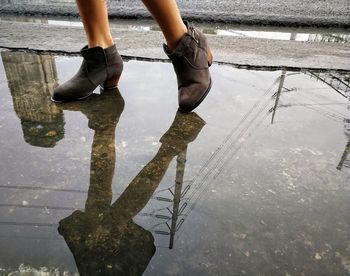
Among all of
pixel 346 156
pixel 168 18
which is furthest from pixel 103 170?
pixel 346 156

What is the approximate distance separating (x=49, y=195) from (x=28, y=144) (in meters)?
0.38

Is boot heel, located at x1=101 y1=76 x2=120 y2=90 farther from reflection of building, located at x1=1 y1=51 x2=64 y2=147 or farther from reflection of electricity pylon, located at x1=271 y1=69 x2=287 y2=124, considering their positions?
reflection of electricity pylon, located at x1=271 y1=69 x2=287 y2=124

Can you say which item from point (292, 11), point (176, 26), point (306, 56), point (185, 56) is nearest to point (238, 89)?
point (185, 56)

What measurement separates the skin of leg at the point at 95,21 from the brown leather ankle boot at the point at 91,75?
58mm

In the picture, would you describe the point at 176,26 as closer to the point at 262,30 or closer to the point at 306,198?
the point at 306,198

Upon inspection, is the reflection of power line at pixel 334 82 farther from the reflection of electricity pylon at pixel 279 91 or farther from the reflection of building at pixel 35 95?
the reflection of building at pixel 35 95

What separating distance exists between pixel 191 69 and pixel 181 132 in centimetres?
44

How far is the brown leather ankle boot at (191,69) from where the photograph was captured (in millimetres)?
1708

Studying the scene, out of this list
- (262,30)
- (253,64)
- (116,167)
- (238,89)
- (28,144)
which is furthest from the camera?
(262,30)

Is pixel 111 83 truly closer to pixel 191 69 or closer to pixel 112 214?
pixel 191 69

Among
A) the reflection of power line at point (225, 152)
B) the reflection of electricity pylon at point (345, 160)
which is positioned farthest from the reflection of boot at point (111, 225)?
the reflection of electricity pylon at point (345, 160)

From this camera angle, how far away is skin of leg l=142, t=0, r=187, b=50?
5.47ft

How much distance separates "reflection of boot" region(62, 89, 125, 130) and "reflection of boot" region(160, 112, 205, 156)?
0.30 m

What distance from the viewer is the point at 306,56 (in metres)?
2.60
